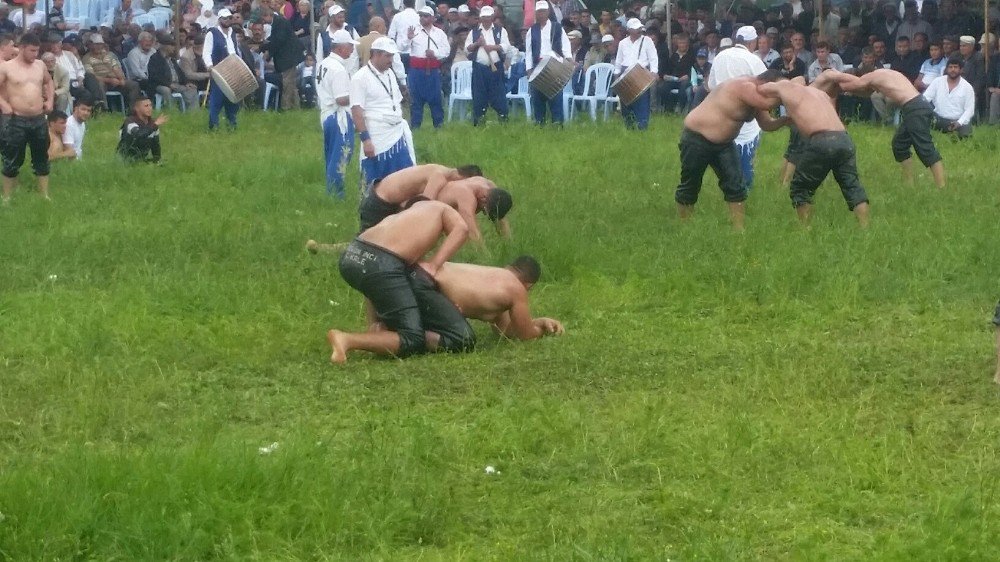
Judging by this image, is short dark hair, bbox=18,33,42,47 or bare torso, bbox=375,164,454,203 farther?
short dark hair, bbox=18,33,42,47

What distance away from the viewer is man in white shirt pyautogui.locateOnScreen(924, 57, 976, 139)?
17.3 m

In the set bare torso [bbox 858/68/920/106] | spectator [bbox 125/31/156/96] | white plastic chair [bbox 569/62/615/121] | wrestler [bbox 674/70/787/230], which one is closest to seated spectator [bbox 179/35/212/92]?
spectator [bbox 125/31/156/96]

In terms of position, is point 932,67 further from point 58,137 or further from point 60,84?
point 60,84

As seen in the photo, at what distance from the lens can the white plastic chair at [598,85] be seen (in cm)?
2153

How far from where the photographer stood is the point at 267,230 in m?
12.1

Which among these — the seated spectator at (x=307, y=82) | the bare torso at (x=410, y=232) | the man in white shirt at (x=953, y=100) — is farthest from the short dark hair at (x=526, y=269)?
the seated spectator at (x=307, y=82)

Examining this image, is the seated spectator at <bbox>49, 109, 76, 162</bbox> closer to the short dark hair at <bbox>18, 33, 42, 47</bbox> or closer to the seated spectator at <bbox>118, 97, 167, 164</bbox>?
the seated spectator at <bbox>118, 97, 167, 164</bbox>

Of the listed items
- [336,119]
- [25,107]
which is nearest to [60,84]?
[25,107]

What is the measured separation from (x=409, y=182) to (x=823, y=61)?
1047cm

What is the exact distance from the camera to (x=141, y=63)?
22234mm

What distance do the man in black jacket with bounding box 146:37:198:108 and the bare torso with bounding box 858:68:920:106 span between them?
1188cm

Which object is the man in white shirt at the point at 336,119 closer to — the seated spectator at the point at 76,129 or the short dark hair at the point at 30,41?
the short dark hair at the point at 30,41

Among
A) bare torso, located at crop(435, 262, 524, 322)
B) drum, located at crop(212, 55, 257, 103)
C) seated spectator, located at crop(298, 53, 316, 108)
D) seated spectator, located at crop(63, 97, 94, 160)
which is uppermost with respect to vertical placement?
bare torso, located at crop(435, 262, 524, 322)

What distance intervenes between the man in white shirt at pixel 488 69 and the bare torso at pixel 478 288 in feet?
39.0
